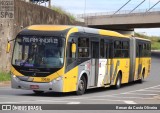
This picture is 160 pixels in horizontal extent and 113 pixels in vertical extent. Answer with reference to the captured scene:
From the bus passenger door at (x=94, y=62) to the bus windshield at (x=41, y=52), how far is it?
2.89m

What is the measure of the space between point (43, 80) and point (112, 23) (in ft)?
213

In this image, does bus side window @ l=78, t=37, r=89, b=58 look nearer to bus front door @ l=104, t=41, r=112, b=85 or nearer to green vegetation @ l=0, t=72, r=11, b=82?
bus front door @ l=104, t=41, r=112, b=85

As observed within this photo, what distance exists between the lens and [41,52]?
69.9ft

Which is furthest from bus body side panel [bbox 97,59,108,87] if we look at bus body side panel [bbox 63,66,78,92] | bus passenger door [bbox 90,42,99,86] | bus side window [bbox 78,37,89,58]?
bus body side panel [bbox 63,66,78,92]

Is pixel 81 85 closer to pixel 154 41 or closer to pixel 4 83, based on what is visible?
pixel 4 83

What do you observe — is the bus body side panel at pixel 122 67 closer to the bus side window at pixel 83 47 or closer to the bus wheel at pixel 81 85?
the bus side window at pixel 83 47

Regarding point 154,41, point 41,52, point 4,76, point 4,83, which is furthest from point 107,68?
point 154,41

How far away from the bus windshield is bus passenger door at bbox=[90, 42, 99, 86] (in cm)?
289

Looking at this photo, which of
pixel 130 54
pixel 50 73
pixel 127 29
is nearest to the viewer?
pixel 50 73

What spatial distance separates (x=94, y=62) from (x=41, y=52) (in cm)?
354

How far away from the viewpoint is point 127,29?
320 ft

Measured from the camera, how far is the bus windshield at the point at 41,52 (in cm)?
2117

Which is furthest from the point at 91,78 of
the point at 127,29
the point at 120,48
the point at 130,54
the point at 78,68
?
the point at 127,29

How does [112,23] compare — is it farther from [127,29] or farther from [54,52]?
[54,52]
